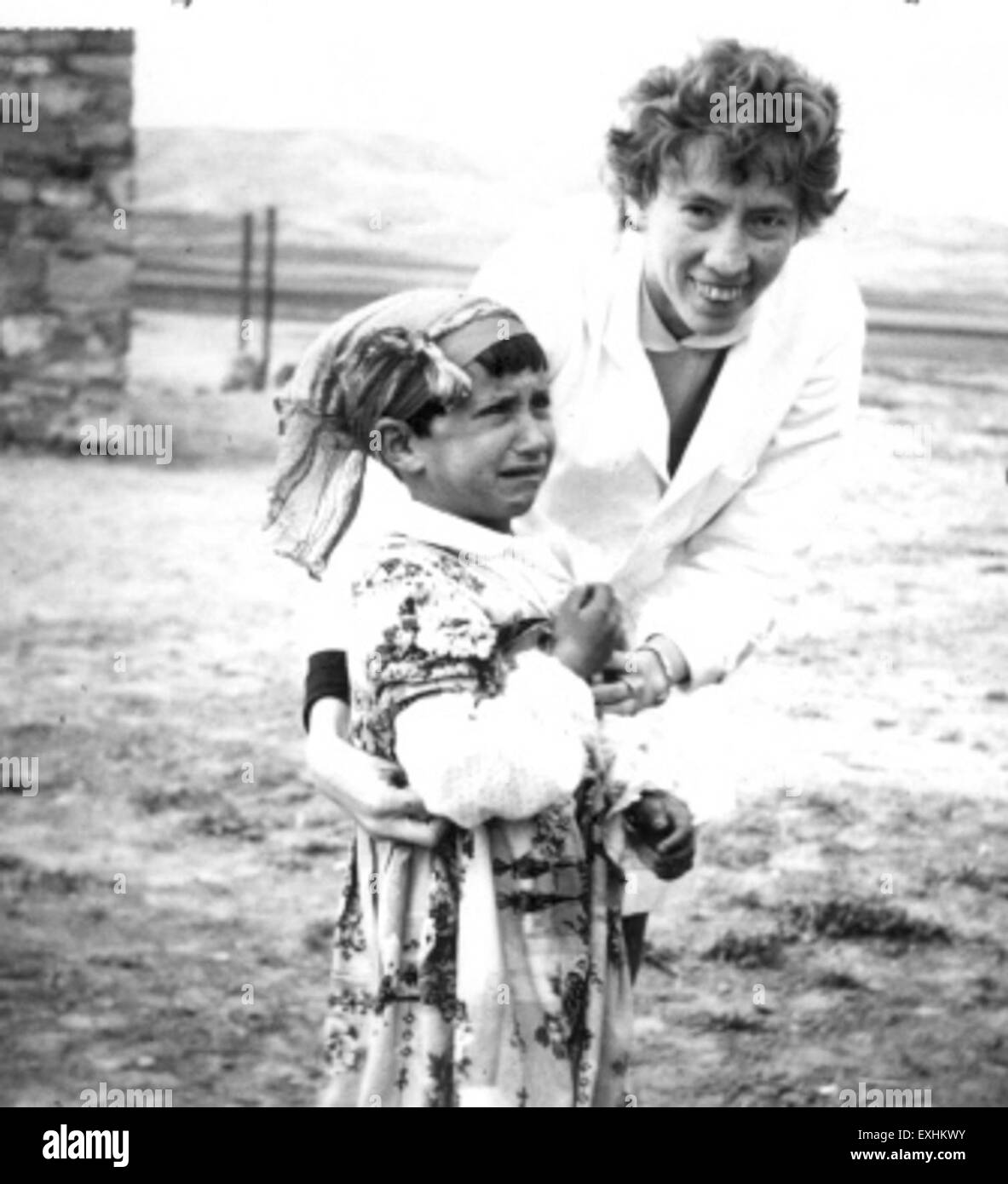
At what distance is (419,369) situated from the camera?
2750 mm

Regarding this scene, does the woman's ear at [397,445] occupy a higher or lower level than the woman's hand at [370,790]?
higher

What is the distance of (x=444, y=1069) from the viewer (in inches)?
108

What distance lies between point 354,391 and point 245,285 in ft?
4.73

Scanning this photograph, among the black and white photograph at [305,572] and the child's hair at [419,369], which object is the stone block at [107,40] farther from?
the child's hair at [419,369]

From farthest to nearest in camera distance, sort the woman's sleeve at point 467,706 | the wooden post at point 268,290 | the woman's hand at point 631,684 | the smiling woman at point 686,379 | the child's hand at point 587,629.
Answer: the wooden post at point 268,290, the smiling woman at point 686,379, the woman's hand at point 631,684, the child's hand at point 587,629, the woman's sleeve at point 467,706

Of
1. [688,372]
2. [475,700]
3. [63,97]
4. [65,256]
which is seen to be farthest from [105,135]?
[475,700]

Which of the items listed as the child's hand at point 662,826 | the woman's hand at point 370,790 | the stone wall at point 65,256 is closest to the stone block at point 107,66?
the stone wall at point 65,256

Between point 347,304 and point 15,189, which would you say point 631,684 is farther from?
point 15,189

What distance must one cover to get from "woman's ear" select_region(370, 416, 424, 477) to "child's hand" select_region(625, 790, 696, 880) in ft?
1.48

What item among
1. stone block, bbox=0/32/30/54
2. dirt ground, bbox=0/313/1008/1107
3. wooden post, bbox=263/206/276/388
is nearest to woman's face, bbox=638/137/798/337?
dirt ground, bbox=0/313/1008/1107

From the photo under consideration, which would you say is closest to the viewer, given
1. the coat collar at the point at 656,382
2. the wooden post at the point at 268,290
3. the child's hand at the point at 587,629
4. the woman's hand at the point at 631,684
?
the child's hand at the point at 587,629

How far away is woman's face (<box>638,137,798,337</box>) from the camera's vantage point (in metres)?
2.91

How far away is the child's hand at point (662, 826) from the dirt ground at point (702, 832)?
1.18 metres

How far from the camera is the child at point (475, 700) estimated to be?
265 cm
